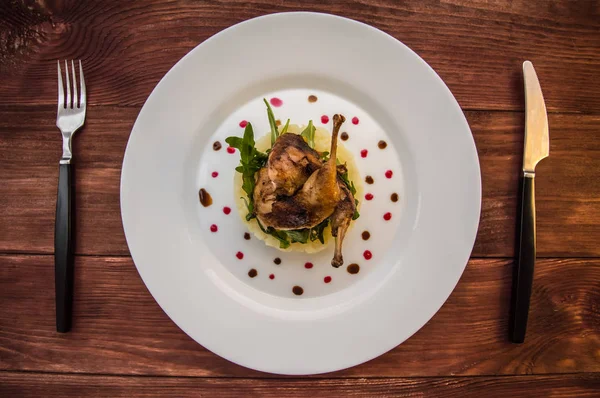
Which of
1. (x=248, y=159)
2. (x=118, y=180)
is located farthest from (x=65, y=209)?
(x=248, y=159)

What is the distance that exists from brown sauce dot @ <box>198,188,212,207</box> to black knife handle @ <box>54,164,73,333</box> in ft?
1.93

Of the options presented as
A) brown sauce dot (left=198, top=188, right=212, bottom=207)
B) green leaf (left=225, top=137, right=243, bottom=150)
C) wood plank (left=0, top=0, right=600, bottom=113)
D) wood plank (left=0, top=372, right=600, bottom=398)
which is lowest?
wood plank (left=0, top=372, right=600, bottom=398)

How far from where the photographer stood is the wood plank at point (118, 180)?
2029 millimetres

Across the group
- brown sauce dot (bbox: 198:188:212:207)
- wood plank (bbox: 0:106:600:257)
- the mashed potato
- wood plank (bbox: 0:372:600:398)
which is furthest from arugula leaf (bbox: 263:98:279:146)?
wood plank (bbox: 0:372:600:398)

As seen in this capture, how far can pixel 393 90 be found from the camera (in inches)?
78.0

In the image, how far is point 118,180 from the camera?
2033mm

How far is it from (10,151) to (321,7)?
162cm

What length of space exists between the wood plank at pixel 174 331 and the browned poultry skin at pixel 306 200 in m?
0.74

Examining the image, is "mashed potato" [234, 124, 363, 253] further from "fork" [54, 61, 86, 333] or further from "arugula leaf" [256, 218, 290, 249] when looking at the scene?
"fork" [54, 61, 86, 333]

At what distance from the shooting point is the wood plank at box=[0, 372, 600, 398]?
2053 millimetres

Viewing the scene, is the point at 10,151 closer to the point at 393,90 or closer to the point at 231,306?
the point at 231,306

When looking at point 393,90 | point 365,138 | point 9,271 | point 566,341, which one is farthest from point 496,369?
point 9,271

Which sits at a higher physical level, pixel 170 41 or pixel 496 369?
pixel 170 41

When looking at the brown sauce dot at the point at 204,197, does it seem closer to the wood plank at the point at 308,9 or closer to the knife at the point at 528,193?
the wood plank at the point at 308,9
